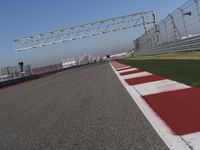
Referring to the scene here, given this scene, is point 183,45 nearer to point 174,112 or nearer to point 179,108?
point 179,108

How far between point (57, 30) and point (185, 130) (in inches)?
2845

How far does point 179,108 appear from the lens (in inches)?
210

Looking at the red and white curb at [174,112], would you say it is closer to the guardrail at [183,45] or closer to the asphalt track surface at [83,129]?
the asphalt track surface at [83,129]

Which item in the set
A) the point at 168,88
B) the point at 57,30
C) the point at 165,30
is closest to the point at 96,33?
the point at 57,30

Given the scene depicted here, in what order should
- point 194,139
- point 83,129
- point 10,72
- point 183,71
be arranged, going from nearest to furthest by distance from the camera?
point 194,139 → point 83,129 → point 183,71 → point 10,72

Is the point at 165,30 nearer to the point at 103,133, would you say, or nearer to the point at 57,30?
the point at 103,133

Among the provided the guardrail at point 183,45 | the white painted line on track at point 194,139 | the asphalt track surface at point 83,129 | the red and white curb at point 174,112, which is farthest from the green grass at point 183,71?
the guardrail at point 183,45

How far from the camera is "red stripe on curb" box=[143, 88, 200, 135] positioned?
4.22m

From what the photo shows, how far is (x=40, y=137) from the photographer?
4.93 m

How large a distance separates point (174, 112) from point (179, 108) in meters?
0.22

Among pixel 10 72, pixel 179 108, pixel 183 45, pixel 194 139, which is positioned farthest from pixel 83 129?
pixel 10 72

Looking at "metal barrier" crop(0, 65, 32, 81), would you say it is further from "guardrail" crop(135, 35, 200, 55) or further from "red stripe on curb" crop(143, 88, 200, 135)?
"red stripe on curb" crop(143, 88, 200, 135)

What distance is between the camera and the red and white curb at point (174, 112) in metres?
3.75

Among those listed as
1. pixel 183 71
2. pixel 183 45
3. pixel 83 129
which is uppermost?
pixel 183 45
